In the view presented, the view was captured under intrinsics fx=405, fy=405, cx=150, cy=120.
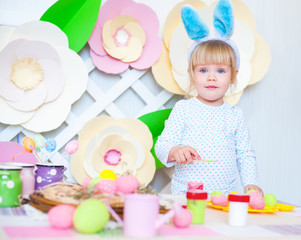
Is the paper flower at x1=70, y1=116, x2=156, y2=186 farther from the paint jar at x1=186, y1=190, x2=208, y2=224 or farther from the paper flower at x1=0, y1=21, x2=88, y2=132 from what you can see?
the paint jar at x1=186, y1=190, x2=208, y2=224

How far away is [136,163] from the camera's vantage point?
1.24m

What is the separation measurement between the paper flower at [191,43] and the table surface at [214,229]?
2.21 feet

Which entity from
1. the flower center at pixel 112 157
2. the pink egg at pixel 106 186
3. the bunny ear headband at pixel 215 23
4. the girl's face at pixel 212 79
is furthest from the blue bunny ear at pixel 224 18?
the pink egg at pixel 106 186

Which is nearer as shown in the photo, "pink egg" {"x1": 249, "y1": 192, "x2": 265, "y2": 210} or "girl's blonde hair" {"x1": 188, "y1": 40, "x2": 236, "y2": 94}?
"pink egg" {"x1": 249, "y1": 192, "x2": 265, "y2": 210}

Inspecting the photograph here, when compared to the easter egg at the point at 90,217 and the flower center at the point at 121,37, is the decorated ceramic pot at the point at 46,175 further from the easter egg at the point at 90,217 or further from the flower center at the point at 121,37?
the flower center at the point at 121,37

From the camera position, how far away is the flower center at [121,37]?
1274mm

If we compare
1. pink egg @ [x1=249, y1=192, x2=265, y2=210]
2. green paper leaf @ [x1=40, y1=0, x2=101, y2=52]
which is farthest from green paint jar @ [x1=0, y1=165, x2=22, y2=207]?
green paper leaf @ [x1=40, y1=0, x2=101, y2=52]

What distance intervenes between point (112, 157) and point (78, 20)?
427mm

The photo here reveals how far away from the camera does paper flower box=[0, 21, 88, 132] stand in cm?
114

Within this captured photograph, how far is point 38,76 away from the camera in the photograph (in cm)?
117

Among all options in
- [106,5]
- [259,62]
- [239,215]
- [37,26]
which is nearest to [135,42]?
[106,5]

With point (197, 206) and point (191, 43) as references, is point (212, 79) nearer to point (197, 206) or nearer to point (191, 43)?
point (191, 43)

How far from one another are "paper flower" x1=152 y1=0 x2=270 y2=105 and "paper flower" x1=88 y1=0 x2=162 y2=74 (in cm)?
4

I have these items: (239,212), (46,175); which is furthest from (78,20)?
(239,212)
